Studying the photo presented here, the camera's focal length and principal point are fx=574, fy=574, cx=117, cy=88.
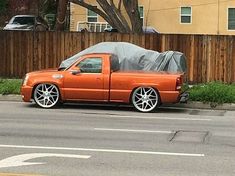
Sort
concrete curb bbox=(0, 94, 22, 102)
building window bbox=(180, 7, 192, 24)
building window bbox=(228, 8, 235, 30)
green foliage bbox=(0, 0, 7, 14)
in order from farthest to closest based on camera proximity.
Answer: green foliage bbox=(0, 0, 7, 14)
building window bbox=(180, 7, 192, 24)
building window bbox=(228, 8, 235, 30)
concrete curb bbox=(0, 94, 22, 102)

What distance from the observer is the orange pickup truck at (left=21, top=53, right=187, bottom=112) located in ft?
49.7

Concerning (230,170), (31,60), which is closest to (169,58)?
(31,60)

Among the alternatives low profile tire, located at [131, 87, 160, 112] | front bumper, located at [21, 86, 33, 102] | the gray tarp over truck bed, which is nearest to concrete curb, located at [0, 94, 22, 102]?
the gray tarp over truck bed

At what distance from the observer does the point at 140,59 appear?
59.4 feet

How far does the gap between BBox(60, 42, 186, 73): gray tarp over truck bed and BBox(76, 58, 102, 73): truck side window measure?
1975 mm

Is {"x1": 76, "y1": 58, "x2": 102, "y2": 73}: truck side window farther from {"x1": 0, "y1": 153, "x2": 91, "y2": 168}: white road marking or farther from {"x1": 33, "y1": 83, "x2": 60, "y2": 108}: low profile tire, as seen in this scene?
{"x1": 0, "y1": 153, "x2": 91, "y2": 168}: white road marking

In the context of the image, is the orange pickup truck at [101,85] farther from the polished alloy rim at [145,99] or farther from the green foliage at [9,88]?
the green foliage at [9,88]

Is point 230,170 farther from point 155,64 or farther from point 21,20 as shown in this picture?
point 21,20

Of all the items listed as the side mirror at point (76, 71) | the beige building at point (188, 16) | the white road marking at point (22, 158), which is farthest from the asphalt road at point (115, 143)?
the beige building at point (188, 16)

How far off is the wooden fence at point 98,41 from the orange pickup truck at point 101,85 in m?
5.45

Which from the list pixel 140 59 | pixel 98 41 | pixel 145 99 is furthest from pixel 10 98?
pixel 98 41

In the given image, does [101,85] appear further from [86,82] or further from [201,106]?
[201,106]

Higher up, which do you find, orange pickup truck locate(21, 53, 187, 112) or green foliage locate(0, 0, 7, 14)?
green foliage locate(0, 0, 7, 14)

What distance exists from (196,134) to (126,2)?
14.3 metres
